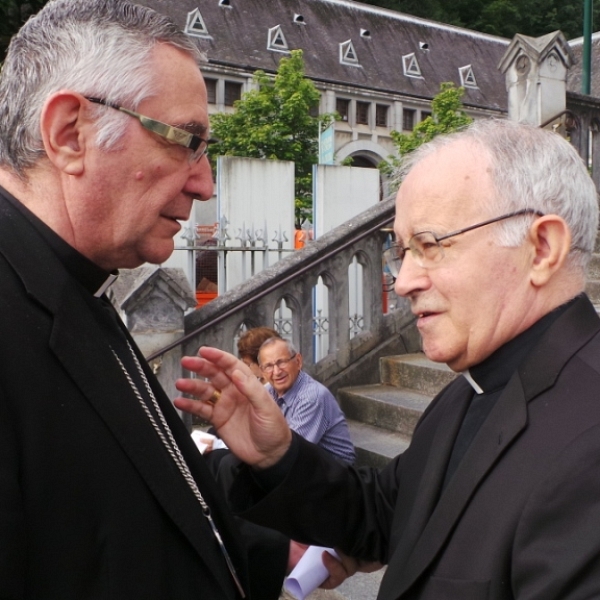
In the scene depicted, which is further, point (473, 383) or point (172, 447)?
point (473, 383)

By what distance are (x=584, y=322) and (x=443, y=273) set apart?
342 mm

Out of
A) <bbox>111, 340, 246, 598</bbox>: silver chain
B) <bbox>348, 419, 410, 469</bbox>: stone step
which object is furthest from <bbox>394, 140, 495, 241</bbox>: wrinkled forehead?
<bbox>348, 419, 410, 469</bbox>: stone step

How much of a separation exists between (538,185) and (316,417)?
320cm

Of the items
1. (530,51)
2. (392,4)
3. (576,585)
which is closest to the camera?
(576,585)

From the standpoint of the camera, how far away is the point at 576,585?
1.30 meters

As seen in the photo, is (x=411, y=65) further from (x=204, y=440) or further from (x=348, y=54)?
→ (x=204, y=440)

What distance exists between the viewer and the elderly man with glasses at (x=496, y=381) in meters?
1.41

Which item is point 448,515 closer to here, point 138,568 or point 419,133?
point 138,568

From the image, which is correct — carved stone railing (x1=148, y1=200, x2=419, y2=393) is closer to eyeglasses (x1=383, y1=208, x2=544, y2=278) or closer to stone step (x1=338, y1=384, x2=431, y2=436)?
stone step (x1=338, y1=384, x2=431, y2=436)

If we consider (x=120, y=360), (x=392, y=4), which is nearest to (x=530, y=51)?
(x=120, y=360)

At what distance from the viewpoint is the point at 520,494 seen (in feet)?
4.82

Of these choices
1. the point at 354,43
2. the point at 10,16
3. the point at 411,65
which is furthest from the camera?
the point at 411,65

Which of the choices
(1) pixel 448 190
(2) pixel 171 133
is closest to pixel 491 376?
(1) pixel 448 190

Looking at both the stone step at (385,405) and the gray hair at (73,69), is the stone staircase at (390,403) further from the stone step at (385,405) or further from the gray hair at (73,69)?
the gray hair at (73,69)
